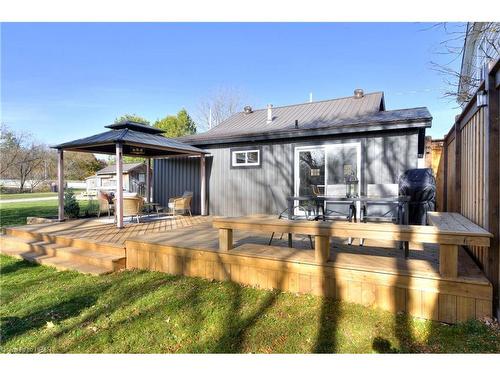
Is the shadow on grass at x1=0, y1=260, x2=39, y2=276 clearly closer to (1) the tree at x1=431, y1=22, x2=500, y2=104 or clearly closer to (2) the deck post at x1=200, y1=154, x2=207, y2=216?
(2) the deck post at x1=200, y1=154, x2=207, y2=216

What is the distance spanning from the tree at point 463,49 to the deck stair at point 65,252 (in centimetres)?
534

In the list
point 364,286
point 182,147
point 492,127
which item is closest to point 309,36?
point 182,147

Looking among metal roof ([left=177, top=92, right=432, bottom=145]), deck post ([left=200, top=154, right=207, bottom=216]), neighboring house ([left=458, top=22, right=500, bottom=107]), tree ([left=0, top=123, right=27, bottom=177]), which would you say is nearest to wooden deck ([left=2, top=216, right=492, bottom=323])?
neighboring house ([left=458, top=22, right=500, bottom=107])

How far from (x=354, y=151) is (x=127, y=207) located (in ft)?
17.8

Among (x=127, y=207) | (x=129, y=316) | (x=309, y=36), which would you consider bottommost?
(x=129, y=316)

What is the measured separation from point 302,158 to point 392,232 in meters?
4.86

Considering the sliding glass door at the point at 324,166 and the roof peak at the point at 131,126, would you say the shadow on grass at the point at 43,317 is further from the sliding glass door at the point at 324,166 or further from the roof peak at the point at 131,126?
the roof peak at the point at 131,126

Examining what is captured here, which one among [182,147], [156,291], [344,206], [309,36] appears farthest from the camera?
[309,36]

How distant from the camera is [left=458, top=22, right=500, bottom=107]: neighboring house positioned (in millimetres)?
4148

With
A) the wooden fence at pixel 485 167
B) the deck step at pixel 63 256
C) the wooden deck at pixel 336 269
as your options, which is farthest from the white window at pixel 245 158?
the wooden fence at pixel 485 167

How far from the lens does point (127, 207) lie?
21.2 ft

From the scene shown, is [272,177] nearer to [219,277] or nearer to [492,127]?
[219,277]

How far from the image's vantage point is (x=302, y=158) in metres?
7.30

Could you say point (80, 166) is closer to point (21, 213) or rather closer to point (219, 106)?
point (219, 106)
